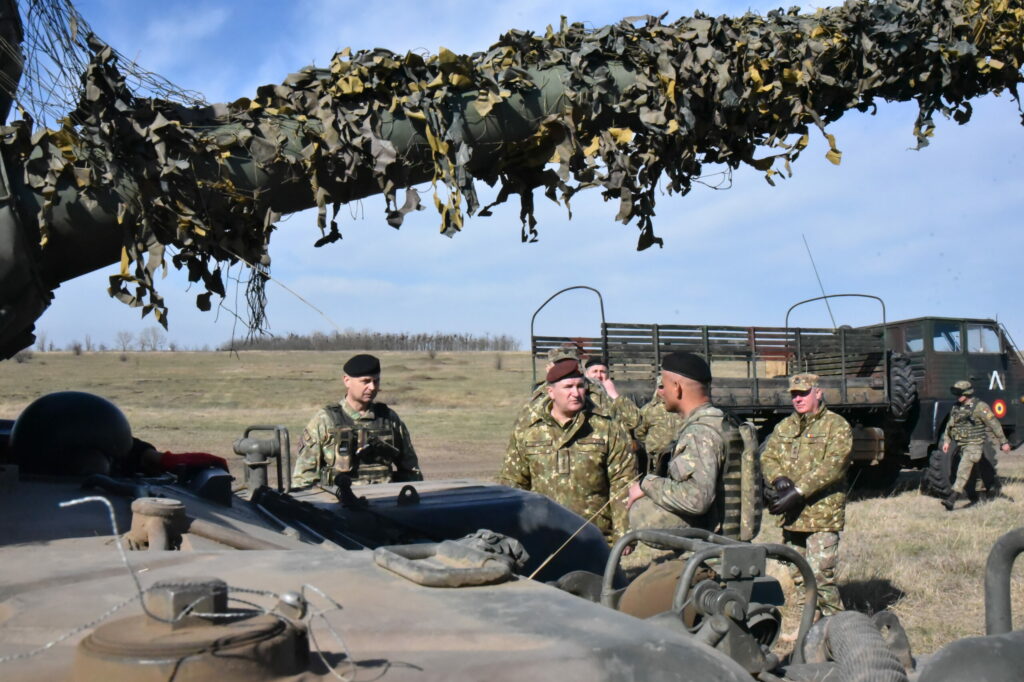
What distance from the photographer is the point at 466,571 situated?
7.94 ft

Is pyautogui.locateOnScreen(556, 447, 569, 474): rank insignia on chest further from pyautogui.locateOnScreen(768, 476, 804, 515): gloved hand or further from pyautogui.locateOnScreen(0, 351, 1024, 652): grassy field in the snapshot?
pyautogui.locateOnScreen(0, 351, 1024, 652): grassy field

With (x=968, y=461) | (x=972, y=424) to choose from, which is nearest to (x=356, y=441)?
(x=968, y=461)

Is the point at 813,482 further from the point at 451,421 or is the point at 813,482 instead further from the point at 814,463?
the point at 451,421

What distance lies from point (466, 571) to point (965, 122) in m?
2.75

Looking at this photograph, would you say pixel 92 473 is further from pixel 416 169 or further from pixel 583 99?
pixel 583 99

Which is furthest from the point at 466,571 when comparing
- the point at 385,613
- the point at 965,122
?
the point at 965,122

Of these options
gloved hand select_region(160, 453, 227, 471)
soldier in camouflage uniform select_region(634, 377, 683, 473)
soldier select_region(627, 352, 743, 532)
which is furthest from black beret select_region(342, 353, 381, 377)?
soldier in camouflage uniform select_region(634, 377, 683, 473)

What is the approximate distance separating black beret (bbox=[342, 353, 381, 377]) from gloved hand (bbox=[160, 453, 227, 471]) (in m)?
1.93

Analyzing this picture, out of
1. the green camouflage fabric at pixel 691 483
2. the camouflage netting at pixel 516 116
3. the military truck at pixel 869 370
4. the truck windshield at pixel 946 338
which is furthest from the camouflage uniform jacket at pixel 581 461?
the truck windshield at pixel 946 338

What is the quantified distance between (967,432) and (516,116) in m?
11.5

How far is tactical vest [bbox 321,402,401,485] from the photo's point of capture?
6.36 m

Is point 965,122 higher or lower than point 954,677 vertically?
higher

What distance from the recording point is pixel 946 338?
575 inches

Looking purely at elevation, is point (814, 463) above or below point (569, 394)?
below
